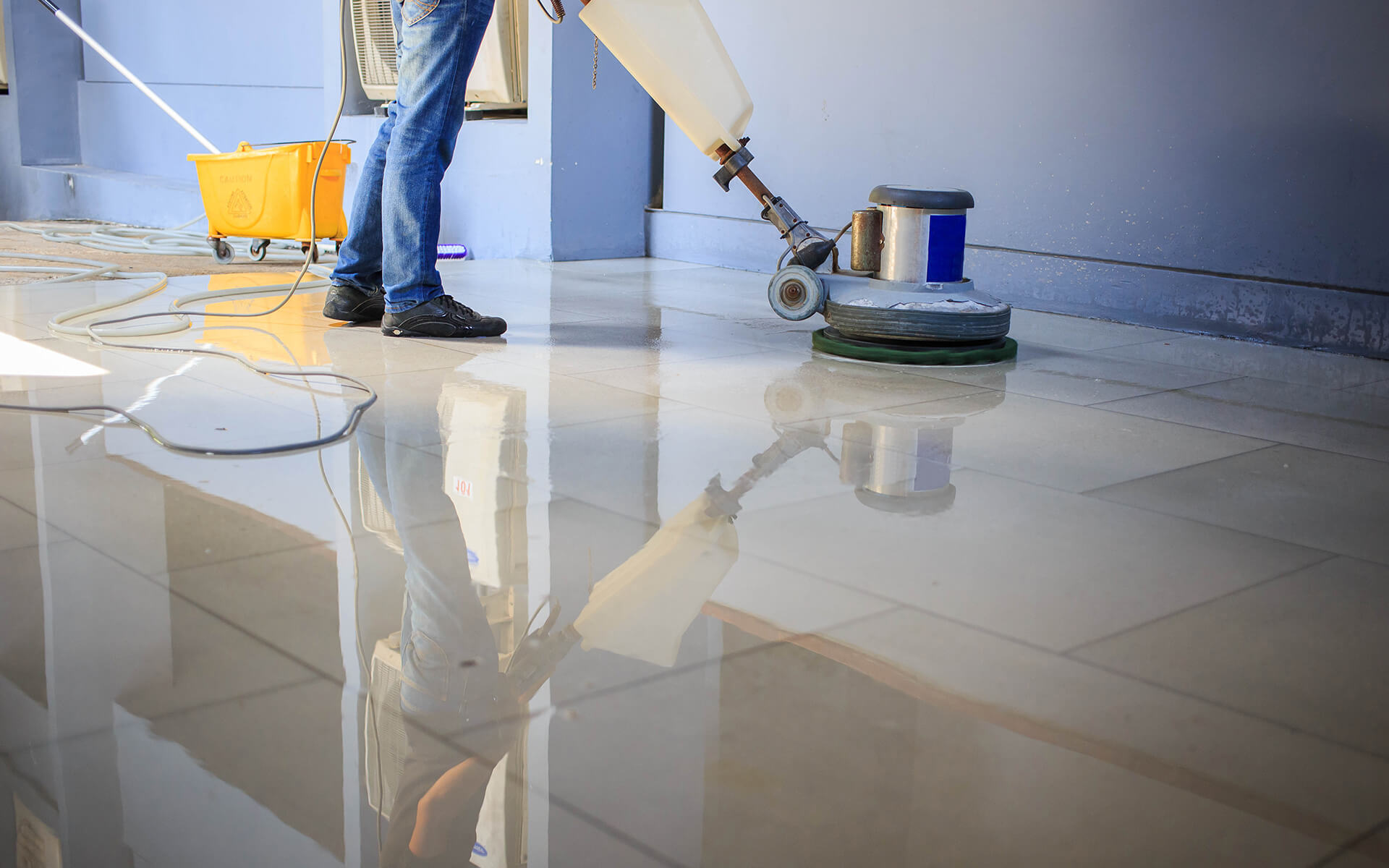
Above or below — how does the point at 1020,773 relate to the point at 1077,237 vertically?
below

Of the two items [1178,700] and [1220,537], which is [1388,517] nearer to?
[1220,537]

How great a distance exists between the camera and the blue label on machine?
2.46 m

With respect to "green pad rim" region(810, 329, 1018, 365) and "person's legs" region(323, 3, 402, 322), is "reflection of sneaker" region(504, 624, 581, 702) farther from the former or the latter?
"person's legs" region(323, 3, 402, 322)

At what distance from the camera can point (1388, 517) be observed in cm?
151

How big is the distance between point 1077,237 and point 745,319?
0.90 metres

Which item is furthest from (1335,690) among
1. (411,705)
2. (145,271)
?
(145,271)

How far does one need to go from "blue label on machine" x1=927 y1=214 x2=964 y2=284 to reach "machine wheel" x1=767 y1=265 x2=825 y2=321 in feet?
0.78

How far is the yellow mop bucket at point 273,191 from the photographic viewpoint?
3.73 meters

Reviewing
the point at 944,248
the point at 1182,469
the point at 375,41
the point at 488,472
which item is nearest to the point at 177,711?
the point at 488,472

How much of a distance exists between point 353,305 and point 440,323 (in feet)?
0.96

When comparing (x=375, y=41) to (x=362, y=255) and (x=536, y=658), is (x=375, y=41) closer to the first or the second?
(x=362, y=255)

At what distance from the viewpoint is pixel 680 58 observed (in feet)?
8.09

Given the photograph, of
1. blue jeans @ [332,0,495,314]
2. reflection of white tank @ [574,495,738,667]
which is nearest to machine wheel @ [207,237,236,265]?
blue jeans @ [332,0,495,314]

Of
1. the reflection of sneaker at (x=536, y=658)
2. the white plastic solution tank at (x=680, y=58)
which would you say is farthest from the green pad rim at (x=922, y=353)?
the reflection of sneaker at (x=536, y=658)
